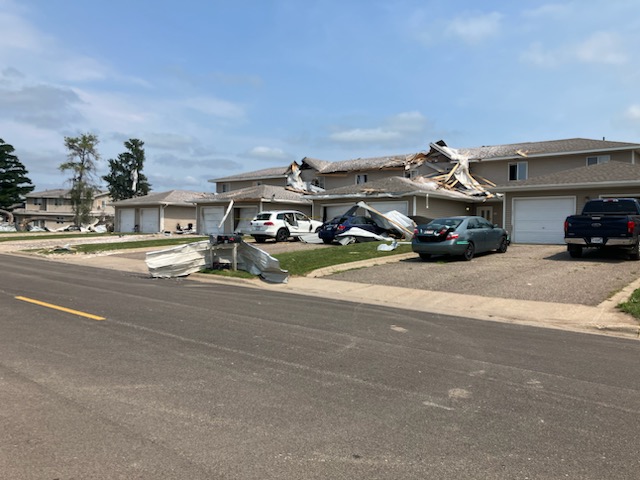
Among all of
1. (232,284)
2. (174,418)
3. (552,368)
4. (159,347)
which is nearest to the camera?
(174,418)

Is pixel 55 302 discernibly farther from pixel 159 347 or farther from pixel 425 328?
pixel 425 328

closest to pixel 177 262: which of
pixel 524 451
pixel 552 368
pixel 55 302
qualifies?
pixel 55 302

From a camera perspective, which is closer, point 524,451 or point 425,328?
point 524,451

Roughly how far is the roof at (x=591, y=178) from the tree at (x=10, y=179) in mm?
79299

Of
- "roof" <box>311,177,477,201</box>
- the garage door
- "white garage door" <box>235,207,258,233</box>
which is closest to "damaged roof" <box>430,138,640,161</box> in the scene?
"roof" <box>311,177,477,201</box>

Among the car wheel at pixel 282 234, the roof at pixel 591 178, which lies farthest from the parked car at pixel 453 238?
the car wheel at pixel 282 234

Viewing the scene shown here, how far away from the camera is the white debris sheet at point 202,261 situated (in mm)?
14375

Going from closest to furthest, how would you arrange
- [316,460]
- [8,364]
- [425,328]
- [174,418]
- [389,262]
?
[316,460] → [174,418] → [8,364] → [425,328] → [389,262]

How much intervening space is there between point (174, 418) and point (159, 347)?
2.42 m

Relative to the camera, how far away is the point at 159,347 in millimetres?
6441

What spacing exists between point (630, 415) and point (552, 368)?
59.5 inches

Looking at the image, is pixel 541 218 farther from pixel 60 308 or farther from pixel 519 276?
pixel 60 308

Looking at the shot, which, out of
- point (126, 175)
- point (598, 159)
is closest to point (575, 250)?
point (598, 159)

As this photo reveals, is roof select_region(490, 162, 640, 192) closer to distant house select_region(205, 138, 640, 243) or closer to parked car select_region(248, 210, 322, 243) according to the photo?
distant house select_region(205, 138, 640, 243)
